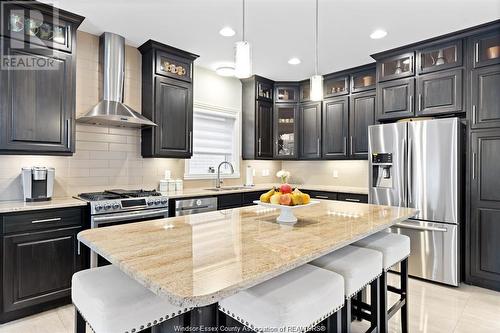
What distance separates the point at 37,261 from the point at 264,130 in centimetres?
343

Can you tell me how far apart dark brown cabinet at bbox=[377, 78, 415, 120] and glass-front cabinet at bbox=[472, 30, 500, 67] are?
642 mm

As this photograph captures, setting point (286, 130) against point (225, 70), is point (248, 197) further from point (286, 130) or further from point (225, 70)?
point (225, 70)

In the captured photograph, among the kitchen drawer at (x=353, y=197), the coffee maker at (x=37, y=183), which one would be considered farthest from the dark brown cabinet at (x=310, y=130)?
the coffee maker at (x=37, y=183)

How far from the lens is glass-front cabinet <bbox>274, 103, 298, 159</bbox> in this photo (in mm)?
4895

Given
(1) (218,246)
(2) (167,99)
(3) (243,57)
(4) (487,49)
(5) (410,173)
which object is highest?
(4) (487,49)

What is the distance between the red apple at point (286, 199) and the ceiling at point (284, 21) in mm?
1836

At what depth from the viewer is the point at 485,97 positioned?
2.97 metres

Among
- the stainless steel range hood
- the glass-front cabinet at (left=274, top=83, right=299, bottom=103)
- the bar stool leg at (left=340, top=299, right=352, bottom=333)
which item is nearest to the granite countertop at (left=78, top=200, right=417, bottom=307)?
the bar stool leg at (left=340, top=299, right=352, bottom=333)

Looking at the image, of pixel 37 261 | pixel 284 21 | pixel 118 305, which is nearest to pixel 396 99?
pixel 284 21

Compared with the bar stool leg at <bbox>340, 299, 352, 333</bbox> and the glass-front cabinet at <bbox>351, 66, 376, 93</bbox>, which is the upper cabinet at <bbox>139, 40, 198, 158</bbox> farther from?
the bar stool leg at <bbox>340, 299, 352, 333</bbox>

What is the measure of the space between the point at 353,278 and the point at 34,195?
283cm

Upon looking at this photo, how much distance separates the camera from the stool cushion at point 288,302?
3.72 feet

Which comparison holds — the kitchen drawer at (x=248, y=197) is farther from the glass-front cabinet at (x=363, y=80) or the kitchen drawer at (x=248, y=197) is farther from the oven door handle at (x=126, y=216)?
the glass-front cabinet at (x=363, y=80)

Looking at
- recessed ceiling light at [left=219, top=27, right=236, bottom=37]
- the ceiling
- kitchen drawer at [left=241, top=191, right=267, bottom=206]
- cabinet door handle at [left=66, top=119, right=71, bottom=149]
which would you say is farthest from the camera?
kitchen drawer at [left=241, top=191, right=267, bottom=206]
